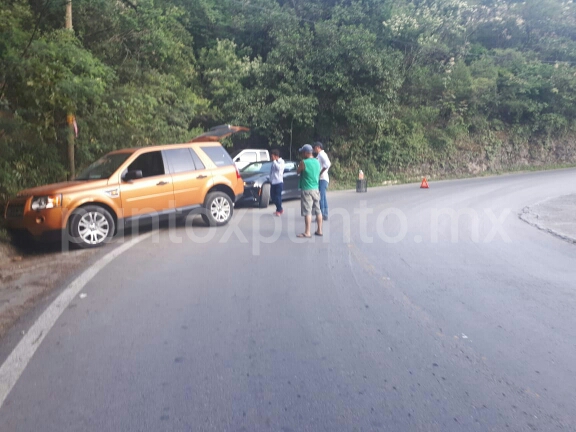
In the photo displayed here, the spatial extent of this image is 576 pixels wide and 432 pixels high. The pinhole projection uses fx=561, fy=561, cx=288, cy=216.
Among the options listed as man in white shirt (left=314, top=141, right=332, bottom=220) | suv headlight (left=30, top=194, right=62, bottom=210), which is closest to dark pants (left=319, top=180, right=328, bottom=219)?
man in white shirt (left=314, top=141, right=332, bottom=220)

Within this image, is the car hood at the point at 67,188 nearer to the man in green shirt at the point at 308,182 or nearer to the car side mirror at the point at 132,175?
the car side mirror at the point at 132,175

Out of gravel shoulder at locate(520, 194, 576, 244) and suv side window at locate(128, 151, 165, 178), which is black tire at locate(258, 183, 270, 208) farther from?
gravel shoulder at locate(520, 194, 576, 244)

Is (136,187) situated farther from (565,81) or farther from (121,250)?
(565,81)

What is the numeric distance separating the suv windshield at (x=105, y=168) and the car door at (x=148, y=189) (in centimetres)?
29

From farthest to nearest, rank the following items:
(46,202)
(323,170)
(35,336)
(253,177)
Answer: (253,177) < (323,170) < (46,202) < (35,336)

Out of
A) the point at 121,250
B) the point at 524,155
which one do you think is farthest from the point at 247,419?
the point at 524,155

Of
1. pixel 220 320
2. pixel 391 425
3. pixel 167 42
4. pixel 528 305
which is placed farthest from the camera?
pixel 167 42

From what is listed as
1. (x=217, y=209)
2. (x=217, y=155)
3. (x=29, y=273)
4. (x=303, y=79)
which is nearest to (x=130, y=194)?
(x=217, y=209)

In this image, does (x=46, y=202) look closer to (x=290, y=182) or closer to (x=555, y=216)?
(x=290, y=182)

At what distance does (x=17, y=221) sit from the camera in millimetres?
9672

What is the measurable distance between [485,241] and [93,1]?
11866mm

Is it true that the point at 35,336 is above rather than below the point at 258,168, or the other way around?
below

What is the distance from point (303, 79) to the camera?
24.5 meters

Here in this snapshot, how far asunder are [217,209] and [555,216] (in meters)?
8.65
